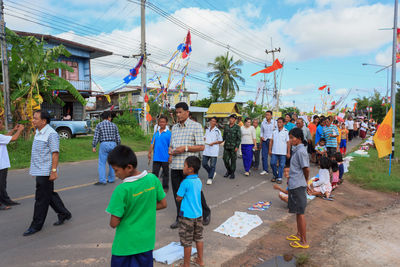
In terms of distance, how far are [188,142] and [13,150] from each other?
10067 millimetres

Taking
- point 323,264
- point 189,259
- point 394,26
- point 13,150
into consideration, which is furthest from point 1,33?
point 394,26

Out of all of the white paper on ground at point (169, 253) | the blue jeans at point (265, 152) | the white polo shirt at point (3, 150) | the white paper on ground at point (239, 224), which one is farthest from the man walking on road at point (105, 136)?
the blue jeans at point (265, 152)

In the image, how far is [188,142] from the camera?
167 inches

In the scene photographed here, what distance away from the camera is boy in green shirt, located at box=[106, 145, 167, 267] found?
2084 millimetres

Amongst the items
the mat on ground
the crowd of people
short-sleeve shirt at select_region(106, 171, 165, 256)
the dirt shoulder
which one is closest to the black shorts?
the crowd of people

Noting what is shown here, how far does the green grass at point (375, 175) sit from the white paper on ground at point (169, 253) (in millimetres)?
6050

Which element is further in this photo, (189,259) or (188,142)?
(188,142)

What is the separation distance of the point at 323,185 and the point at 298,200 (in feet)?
9.20

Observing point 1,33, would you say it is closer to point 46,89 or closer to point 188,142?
point 46,89

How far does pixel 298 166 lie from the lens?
3994 millimetres

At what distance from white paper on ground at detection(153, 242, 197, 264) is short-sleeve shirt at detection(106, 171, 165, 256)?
3.80 ft

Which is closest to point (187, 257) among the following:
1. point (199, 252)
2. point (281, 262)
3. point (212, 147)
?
point (199, 252)

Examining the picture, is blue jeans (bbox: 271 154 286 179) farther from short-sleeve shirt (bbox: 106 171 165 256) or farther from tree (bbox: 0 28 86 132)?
tree (bbox: 0 28 86 132)

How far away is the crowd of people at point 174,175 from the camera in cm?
215
